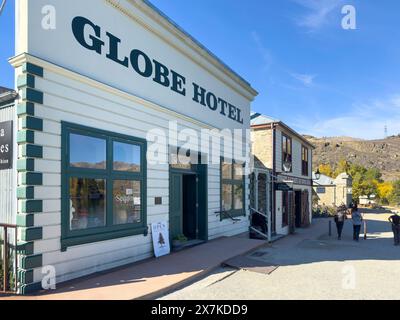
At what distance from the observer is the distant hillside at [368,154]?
85000mm

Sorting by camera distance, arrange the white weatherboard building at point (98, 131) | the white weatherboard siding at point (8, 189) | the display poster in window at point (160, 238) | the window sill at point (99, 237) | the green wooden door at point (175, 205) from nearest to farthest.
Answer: the white weatherboard building at point (98, 131) < the white weatherboard siding at point (8, 189) < the window sill at point (99, 237) < the display poster in window at point (160, 238) < the green wooden door at point (175, 205)

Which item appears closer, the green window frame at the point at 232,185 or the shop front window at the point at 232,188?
the green window frame at the point at 232,185

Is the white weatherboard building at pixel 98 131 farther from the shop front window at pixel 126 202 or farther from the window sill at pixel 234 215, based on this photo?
the window sill at pixel 234 215

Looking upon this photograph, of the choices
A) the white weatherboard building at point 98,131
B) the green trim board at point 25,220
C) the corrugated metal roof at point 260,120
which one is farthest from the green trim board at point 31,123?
the corrugated metal roof at point 260,120

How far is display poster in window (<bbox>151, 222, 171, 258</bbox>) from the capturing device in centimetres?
838

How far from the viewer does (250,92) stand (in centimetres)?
1512

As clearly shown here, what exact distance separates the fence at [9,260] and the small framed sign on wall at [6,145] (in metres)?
1.05

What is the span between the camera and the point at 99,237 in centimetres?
676

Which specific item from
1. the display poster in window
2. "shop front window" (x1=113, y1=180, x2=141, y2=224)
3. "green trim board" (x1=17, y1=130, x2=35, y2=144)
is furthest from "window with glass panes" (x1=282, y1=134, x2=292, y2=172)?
"green trim board" (x1=17, y1=130, x2=35, y2=144)

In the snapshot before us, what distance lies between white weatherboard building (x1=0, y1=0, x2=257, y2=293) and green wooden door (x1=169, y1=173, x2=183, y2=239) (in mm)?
29

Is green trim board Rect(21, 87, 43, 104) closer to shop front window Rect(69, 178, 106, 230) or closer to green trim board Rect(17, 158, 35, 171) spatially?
green trim board Rect(17, 158, 35, 171)

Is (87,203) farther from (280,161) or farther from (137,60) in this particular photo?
(280,161)
